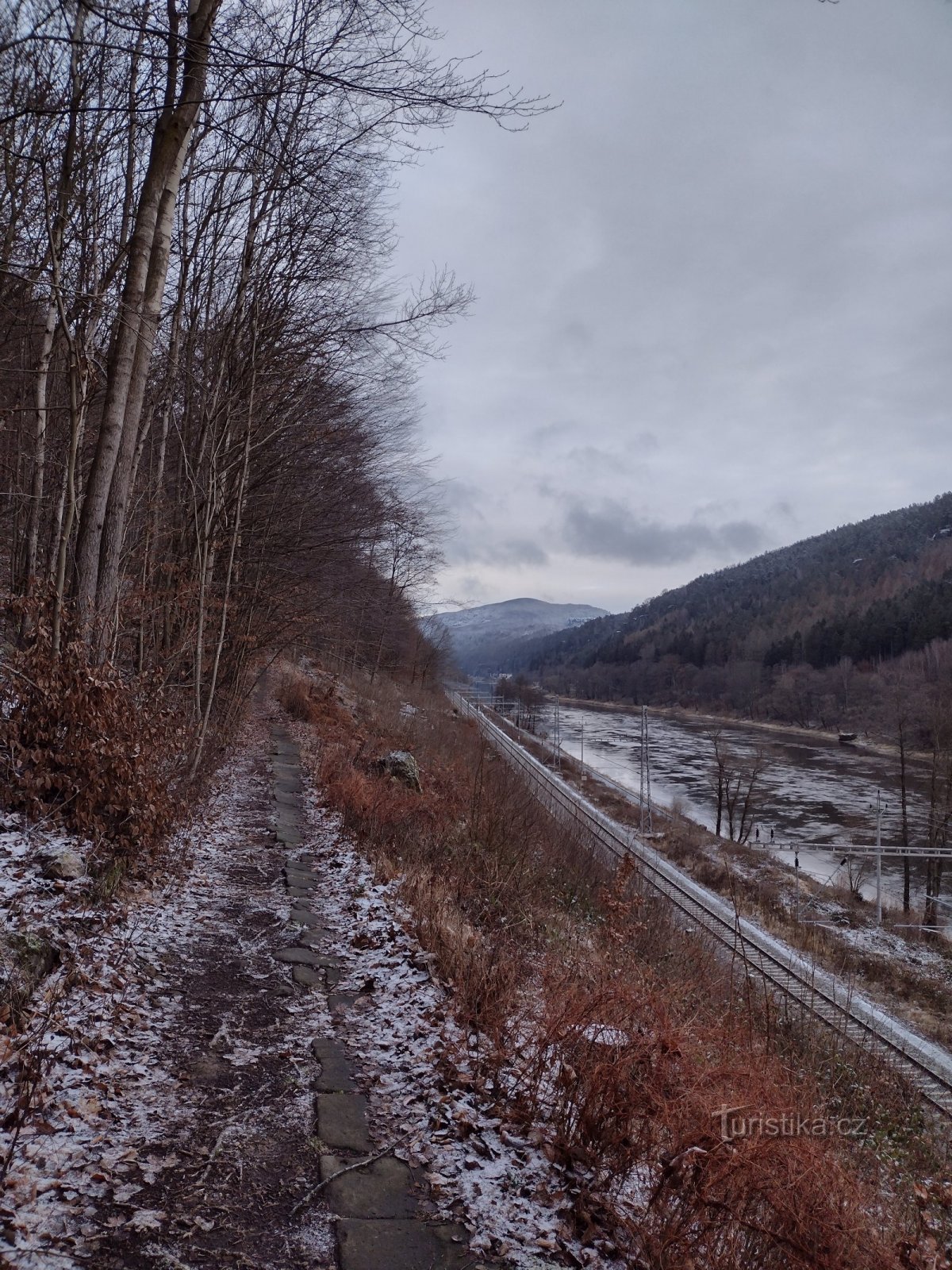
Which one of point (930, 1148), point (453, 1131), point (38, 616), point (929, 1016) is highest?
point (38, 616)

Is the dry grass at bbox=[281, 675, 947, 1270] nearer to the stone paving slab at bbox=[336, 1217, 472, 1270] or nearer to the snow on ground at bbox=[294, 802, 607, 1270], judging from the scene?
the snow on ground at bbox=[294, 802, 607, 1270]

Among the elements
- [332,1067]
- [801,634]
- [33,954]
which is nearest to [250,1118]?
[332,1067]

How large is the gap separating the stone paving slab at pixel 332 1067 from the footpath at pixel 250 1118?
1 centimetres

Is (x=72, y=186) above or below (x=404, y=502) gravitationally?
above

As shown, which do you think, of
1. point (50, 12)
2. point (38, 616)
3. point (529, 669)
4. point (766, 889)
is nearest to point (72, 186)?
point (50, 12)

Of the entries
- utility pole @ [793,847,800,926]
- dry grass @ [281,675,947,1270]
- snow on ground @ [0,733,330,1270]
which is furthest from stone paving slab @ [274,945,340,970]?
utility pole @ [793,847,800,926]

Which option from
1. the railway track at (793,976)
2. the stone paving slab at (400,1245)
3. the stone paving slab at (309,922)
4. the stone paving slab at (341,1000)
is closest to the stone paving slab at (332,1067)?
the stone paving slab at (341,1000)

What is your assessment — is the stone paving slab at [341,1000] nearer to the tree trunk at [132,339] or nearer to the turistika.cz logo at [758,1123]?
the turistika.cz logo at [758,1123]

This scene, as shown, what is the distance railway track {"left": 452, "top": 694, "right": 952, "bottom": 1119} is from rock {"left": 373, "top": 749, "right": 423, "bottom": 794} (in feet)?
12.1

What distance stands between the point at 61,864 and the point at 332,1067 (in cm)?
208

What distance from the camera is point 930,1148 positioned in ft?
24.8

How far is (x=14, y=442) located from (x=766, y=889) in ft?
80.3

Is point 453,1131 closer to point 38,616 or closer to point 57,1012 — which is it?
point 57,1012

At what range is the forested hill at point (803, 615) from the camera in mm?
90438
